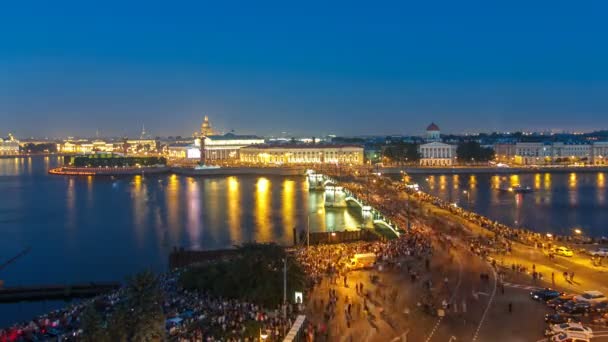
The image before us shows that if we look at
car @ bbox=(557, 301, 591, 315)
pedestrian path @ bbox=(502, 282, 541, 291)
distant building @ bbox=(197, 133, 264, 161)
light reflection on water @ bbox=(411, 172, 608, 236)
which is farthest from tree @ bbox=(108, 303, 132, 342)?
distant building @ bbox=(197, 133, 264, 161)

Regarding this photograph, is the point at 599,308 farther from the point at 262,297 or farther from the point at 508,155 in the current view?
the point at 508,155

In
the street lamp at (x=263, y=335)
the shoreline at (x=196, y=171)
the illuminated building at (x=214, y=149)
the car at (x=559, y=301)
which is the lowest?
the street lamp at (x=263, y=335)

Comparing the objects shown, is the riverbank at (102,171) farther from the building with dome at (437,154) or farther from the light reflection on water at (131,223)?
the building with dome at (437,154)

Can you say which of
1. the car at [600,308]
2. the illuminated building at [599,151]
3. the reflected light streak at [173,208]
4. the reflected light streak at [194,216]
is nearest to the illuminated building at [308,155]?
the reflected light streak at [173,208]

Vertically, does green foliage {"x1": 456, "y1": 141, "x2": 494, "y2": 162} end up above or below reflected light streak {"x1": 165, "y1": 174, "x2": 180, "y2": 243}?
above

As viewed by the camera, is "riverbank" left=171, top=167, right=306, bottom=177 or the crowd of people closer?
the crowd of people

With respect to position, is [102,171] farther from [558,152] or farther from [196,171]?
[558,152]

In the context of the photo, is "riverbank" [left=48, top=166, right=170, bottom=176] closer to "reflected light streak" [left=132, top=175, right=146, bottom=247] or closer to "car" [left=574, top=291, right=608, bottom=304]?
"reflected light streak" [left=132, top=175, right=146, bottom=247]
